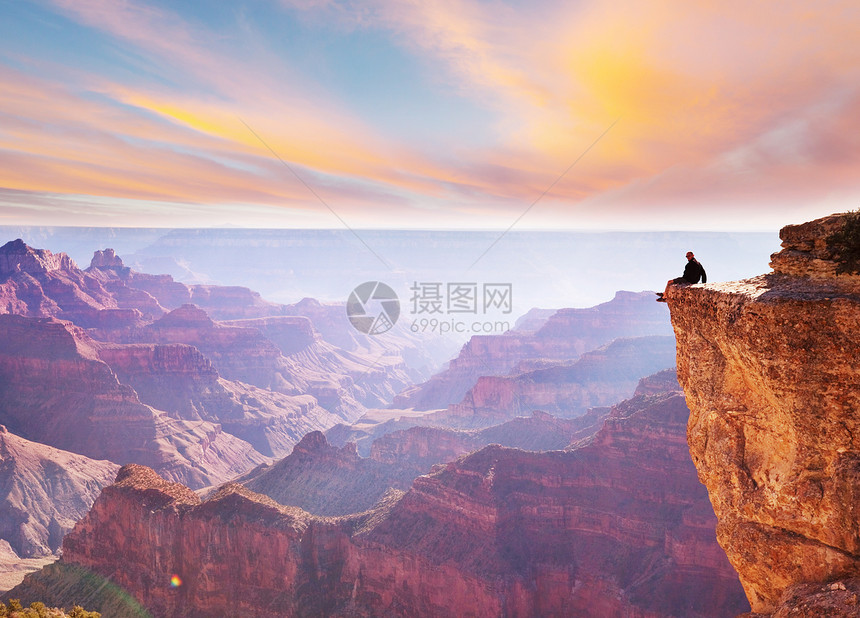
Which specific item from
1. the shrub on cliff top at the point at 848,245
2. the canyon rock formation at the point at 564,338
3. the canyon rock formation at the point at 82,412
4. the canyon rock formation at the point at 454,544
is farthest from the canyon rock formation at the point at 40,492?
the shrub on cliff top at the point at 848,245

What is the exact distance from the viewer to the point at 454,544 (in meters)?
43.9

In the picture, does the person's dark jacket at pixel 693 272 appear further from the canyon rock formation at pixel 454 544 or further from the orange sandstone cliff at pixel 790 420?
the canyon rock formation at pixel 454 544

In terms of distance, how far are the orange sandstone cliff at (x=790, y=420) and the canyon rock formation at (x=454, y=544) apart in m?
28.9

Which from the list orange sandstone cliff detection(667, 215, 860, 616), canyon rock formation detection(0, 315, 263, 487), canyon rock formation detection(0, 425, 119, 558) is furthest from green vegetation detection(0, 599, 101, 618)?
canyon rock formation detection(0, 315, 263, 487)

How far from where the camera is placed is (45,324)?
10594cm

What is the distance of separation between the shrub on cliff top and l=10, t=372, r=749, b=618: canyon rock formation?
33160 millimetres

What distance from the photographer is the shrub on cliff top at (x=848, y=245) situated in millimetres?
10789

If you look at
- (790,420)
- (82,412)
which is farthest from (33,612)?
(82,412)

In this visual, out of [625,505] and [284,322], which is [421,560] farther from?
[284,322]

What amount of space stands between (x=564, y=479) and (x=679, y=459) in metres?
9.06

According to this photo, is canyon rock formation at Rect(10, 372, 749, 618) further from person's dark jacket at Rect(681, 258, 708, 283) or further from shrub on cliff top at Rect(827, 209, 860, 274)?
shrub on cliff top at Rect(827, 209, 860, 274)

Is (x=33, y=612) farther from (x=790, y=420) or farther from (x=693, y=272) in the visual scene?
(x=790, y=420)

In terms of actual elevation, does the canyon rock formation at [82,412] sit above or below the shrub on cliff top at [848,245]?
below

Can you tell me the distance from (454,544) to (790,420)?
36567 mm
